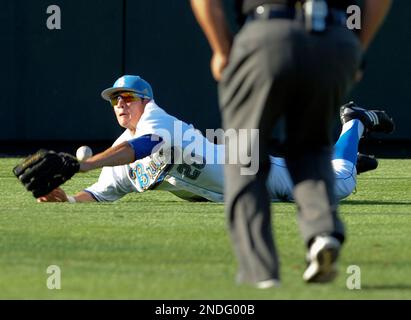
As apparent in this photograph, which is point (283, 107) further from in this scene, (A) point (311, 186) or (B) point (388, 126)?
(B) point (388, 126)

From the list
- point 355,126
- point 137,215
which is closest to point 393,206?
point 355,126

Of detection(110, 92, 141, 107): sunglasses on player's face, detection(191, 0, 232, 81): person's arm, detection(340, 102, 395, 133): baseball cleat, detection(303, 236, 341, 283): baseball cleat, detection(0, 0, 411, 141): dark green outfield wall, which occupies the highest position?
detection(0, 0, 411, 141): dark green outfield wall

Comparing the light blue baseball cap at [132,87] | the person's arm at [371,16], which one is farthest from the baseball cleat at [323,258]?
the light blue baseball cap at [132,87]

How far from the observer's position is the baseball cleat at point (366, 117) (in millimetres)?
10137

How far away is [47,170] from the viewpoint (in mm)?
8375

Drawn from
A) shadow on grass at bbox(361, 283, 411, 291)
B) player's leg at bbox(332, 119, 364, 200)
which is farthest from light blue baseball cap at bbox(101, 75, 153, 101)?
shadow on grass at bbox(361, 283, 411, 291)

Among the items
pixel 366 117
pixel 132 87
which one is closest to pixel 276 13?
pixel 132 87

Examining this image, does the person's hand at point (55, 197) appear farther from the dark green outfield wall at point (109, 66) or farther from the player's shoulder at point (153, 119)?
the dark green outfield wall at point (109, 66)

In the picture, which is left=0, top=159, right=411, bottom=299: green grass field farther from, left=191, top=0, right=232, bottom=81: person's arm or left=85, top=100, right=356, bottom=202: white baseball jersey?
left=191, top=0, right=232, bottom=81: person's arm

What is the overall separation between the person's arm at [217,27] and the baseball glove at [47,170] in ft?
11.6

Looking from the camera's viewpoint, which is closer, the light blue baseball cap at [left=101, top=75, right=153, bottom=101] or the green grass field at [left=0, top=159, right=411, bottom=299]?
the green grass field at [left=0, top=159, right=411, bottom=299]

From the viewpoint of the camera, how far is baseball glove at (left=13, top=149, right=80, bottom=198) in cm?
834

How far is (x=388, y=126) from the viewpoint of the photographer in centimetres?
1052

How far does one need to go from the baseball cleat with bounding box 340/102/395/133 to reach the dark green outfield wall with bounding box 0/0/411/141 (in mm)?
6224
